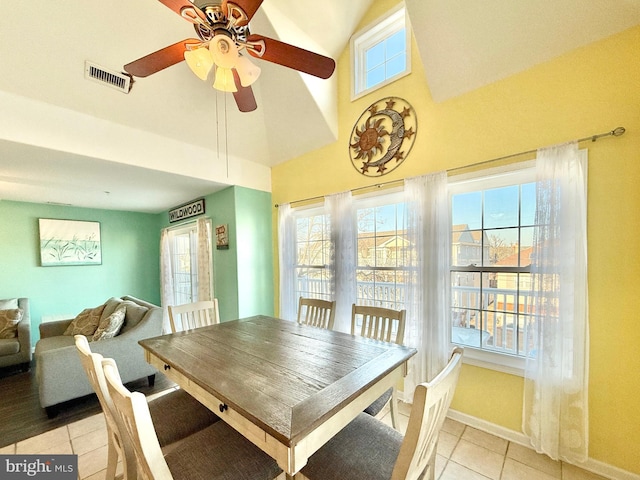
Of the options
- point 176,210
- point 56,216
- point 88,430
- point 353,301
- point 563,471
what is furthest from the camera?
point 176,210

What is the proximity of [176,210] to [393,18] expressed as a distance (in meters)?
4.11

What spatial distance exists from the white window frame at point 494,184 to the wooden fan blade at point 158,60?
6.51 ft

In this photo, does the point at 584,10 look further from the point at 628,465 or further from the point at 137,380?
the point at 137,380

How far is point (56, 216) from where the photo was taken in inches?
154

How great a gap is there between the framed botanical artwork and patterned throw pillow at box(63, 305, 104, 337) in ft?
4.93

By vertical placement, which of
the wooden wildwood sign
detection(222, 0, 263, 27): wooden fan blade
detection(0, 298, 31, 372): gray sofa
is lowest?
detection(0, 298, 31, 372): gray sofa

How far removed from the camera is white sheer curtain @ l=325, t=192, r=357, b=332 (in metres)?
2.56

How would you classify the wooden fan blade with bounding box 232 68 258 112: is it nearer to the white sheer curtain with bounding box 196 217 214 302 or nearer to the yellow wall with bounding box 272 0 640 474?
the yellow wall with bounding box 272 0 640 474

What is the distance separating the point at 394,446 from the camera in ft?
3.56

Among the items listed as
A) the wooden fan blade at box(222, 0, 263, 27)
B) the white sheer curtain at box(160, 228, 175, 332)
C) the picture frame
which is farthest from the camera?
the white sheer curtain at box(160, 228, 175, 332)

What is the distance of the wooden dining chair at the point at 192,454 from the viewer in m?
0.72

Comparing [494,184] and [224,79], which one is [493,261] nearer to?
[494,184]

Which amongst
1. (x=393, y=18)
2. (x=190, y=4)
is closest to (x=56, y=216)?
(x=190, y=4)

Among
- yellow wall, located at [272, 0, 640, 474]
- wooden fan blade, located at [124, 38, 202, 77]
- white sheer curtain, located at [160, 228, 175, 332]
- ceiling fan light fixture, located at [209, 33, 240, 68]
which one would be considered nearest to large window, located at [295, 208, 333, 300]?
yellow wall, located at [272, 0, 640, 474]
